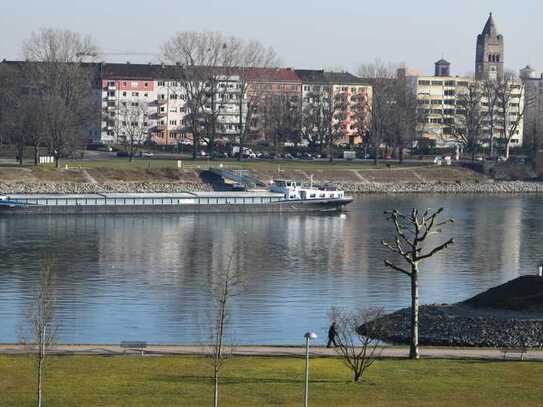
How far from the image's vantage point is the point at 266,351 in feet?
108

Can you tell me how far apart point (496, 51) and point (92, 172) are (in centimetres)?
10300

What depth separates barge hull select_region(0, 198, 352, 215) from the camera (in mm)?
80625

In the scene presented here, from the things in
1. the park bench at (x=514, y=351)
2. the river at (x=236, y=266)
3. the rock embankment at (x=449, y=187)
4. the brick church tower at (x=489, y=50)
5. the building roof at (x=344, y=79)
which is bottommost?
the river at (x=236, y=266)

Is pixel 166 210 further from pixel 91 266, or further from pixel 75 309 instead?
pixel 75 309

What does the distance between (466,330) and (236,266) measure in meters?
19.7

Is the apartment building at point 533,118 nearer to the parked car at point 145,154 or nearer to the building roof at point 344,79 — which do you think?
the building roof at point 344,79

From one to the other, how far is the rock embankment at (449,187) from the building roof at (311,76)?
37.9m

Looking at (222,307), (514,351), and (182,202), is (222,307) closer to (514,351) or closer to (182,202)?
(514,351)

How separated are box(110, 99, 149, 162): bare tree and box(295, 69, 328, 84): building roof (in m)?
19.6

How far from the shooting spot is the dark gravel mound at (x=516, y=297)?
129ft

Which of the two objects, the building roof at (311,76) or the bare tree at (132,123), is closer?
the bare tree at (132,123)

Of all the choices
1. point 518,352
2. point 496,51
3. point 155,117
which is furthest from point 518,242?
point 496,51

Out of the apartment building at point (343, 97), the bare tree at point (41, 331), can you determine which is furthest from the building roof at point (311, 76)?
the bare tree at point (41, 331)

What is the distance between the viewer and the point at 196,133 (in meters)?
114
